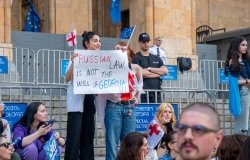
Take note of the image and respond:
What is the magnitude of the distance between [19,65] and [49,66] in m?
0.73

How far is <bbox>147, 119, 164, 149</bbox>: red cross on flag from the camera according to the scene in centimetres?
966

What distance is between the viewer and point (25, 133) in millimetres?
8742

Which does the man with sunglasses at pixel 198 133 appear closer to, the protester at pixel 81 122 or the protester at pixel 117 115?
the protester at pixel 81 122

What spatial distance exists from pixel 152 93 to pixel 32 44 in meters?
7.00

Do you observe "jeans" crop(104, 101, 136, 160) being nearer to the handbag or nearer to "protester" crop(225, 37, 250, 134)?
the handbag

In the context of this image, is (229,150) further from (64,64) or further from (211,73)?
(211,73)

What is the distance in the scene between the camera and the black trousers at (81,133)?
9.27m

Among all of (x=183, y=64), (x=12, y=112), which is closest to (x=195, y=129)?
(x=12, y=112)

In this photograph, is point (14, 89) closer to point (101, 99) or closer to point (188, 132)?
point (101, 99)

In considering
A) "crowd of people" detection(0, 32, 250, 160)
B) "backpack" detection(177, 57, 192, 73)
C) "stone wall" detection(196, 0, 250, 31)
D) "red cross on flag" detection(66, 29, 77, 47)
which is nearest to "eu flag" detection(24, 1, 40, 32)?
"backpack" detection(177, 57, 192, 73)

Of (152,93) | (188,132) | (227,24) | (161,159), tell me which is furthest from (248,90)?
(227,24)

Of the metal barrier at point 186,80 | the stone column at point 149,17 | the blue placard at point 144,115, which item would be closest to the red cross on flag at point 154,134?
the blue placard at point 144,115

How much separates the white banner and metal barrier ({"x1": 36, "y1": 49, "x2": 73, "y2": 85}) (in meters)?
5.96

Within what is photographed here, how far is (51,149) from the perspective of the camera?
8.60 m
